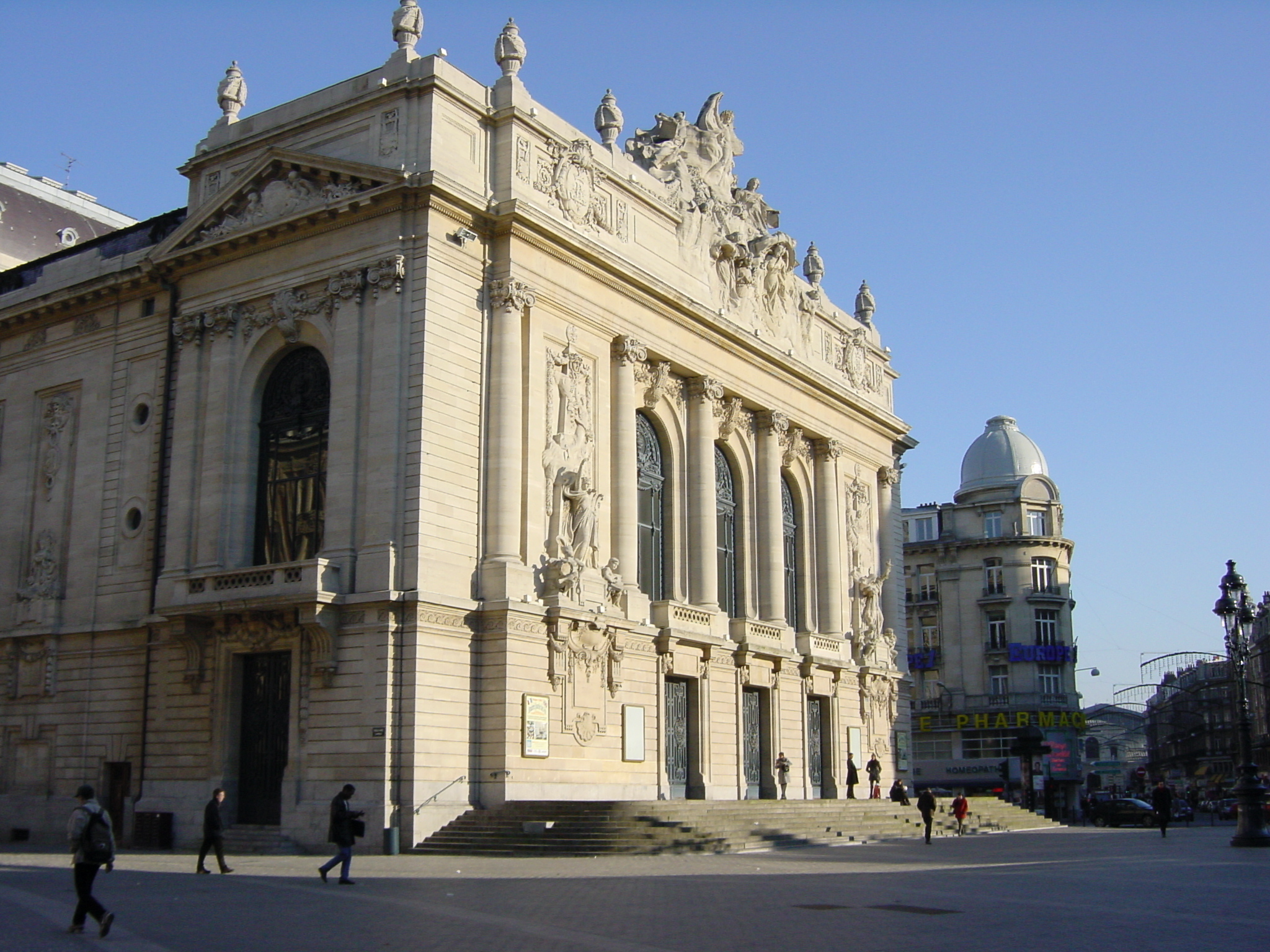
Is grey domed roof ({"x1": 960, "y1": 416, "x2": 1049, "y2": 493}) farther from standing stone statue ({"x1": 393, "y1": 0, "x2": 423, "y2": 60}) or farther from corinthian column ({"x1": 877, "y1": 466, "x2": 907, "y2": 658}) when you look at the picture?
standing stone statue ({"x1": 393, "y1": 0, "x2": 423, "y2": 60})

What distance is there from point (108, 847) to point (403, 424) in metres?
18.3

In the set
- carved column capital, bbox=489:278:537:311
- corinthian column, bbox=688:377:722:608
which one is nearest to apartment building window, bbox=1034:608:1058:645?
corinthian column, bbox=688:377:722:608

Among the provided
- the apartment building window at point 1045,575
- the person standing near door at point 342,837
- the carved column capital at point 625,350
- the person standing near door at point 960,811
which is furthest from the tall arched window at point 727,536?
the apartment building window at point 1045,575

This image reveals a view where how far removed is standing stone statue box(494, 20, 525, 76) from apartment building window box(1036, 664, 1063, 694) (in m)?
53.1

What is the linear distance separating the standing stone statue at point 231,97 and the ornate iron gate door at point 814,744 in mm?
27404

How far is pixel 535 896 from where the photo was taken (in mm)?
19641

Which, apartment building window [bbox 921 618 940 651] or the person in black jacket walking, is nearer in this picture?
the person in black jacket walking

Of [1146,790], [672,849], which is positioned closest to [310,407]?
[672,849]

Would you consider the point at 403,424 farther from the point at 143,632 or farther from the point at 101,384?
the point at 101,384

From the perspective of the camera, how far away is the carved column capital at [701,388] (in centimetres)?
4381

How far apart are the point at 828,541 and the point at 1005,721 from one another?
3172 centimetres

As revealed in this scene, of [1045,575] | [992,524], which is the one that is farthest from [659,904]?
[992,524]

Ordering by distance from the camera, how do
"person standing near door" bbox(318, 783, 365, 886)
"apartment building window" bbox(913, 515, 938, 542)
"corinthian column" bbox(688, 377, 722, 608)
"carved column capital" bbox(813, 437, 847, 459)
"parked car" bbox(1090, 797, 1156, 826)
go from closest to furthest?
"person standing near door" bbox(318, 783, 365, 886), "corinthian column" bbox(688, 377, 722, 608), "carved column capital" bbox(813, 437, 847, 459), "parked car" bbox(1090, 797, 1156, 826), "apartment building window" bbox(913, 515, 938, 542)

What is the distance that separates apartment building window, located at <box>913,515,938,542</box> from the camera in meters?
83.9
